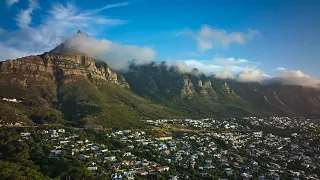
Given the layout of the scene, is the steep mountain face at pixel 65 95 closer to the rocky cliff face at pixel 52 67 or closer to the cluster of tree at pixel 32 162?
the rocky cliff face at pixel 52 67

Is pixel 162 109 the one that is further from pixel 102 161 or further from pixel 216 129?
pixel 102 161

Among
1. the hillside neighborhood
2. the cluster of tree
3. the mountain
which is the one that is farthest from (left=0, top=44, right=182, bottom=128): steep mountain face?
the cluster of tree

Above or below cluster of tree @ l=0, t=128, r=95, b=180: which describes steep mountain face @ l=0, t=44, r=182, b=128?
above

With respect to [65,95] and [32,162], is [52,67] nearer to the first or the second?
[65,95]

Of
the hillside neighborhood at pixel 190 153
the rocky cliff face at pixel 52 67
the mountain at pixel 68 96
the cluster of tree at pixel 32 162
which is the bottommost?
the hillside neighborhood at pixel 190 153

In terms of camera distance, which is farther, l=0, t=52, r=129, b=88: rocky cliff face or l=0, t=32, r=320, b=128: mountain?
l=0, t=52, r=129, b=88: rocky cliff face

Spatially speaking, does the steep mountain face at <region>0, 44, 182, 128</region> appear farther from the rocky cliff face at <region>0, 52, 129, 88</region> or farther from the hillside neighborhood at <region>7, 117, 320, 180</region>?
the hillside neighborhood at <region>7, 117, 320, 180</region>

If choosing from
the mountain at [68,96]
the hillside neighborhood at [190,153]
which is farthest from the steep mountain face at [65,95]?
the hillside neighborhood at [190,153]

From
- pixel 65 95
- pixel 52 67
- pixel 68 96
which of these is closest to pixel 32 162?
pixel 68 96

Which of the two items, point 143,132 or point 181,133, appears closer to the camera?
point 143,132

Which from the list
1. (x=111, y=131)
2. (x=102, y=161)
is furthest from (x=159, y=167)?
(x=111, y=131)

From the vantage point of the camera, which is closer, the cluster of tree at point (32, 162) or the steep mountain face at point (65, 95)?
the cluster of tree at point (32, 162)
